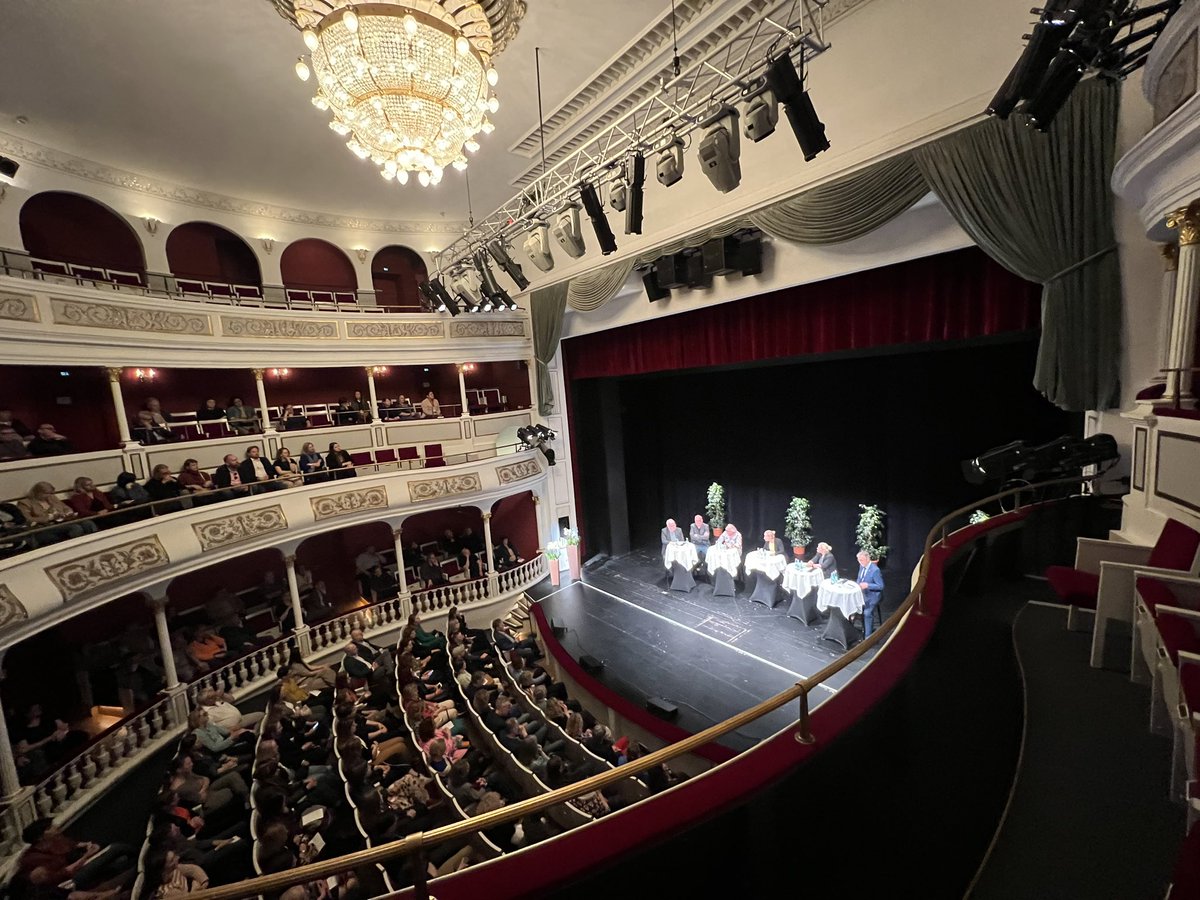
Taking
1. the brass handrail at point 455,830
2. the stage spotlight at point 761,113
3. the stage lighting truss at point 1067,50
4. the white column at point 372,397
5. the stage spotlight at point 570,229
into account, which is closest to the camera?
the brass handrail at point 455,830

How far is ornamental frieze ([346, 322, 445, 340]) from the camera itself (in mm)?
9180

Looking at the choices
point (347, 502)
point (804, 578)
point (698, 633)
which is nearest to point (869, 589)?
point (804, 578)

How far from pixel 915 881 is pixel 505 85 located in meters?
7.28

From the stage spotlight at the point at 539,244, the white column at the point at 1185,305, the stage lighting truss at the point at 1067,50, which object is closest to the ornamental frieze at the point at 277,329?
the stage spotlight at the point at 539,244

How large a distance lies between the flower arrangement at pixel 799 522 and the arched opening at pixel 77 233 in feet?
37.6

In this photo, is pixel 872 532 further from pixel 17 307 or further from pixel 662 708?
pixel 17 307

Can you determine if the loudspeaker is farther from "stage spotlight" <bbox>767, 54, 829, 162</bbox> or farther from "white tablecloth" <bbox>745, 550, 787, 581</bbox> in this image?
"stage spotlight" <bbox>767, 54, 829, 162</bbox>

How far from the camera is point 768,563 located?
8195mm

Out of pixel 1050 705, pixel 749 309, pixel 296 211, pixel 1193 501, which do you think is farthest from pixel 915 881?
pixel 296 211

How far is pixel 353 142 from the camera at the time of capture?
3596 mm

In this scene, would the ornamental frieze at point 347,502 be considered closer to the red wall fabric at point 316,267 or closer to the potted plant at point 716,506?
the red wall fabric at point 316,267

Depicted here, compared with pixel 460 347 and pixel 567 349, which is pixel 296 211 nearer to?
pixel 460 347

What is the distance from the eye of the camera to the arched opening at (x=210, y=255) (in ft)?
28.8

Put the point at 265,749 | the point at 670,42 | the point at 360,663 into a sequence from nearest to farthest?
the point at 265,749
the point at 670,42
the point at 360,663
